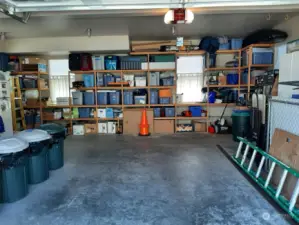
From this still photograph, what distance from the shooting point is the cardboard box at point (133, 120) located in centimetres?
614

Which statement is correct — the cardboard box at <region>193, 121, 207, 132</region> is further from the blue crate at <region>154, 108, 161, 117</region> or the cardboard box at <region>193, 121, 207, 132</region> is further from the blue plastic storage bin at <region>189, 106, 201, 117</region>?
the blue crate at <region>154, 108, 161, 117</region>

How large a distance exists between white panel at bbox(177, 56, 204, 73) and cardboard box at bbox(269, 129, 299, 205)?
387cm

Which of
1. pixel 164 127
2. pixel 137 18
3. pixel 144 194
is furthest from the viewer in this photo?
pixel 164 127

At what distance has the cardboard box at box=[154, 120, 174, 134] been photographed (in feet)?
20.5

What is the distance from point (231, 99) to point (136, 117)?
2711 millimetres

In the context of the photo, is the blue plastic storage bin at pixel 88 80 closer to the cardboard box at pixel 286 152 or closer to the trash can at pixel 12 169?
the trash can at pixel 12 169

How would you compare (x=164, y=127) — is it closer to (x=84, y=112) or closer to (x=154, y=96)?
(x=154, y=96)

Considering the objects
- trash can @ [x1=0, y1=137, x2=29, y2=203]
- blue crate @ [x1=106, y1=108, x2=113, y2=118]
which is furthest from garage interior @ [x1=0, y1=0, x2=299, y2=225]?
blue crate @ [x1=106, y1=108, x2=113, y2=118]

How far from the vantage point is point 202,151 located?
4.43m

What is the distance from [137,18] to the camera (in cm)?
459

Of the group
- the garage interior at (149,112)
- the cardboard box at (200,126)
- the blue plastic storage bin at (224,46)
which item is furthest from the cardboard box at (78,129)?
the blue plastic storage bin at (224,46)

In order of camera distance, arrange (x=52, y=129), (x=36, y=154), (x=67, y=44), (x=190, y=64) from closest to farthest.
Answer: (x=36, y=154) < (x=52, y=129) < (x=67, y=44) < (x=190, y=64)

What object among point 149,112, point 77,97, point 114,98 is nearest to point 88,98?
point 77,97

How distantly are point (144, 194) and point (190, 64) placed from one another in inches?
188
